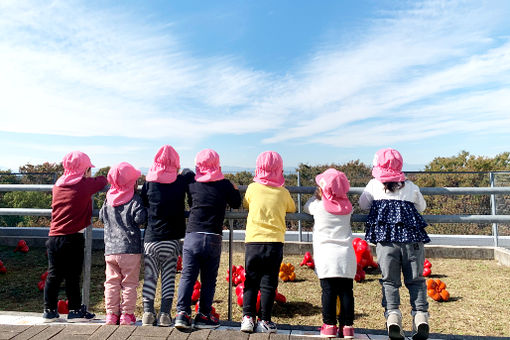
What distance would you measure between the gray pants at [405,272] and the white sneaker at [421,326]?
0.17 feet

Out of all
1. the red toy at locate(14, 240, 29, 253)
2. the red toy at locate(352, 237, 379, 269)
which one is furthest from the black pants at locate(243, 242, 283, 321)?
the red toy at locate(14, 240, 29, 253)

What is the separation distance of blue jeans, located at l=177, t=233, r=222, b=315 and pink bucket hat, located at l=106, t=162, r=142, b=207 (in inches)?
28.2

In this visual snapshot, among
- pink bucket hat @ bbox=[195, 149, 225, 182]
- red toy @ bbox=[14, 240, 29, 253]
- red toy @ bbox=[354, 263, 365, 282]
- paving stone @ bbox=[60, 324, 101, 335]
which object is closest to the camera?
paving stone @ bbox=[60, 324, 101, 335]

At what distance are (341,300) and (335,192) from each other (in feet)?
2.95

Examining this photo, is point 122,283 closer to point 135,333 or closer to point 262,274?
point 135,333

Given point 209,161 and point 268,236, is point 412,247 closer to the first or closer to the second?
point 268,236

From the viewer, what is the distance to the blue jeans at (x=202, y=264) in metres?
3.32

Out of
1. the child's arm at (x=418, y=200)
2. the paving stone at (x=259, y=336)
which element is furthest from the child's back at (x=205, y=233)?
the child's arm at (x=418, y=200)

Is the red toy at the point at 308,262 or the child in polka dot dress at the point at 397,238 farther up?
the child in polka dot dress at the point at 397,238

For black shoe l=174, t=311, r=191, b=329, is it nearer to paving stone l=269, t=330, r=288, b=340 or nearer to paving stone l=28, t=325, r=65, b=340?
paving stone l=269, t=330, r=288, b=340

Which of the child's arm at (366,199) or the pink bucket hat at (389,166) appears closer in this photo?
the pink bucket hat at (389,166)

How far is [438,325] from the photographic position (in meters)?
4.37

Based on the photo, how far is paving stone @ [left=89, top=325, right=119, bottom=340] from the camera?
3.01 meters

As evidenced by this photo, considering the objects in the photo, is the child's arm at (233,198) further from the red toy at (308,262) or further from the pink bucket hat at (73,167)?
the red toy at (308,262)
